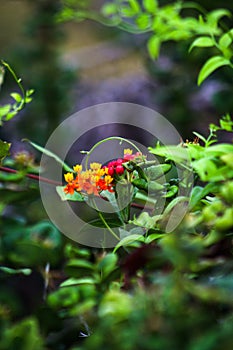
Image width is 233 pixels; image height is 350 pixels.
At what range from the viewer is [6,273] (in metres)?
0.61

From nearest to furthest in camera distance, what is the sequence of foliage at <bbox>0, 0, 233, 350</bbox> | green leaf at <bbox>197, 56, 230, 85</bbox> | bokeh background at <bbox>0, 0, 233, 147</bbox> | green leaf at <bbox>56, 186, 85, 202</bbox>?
foliage at <bbox>0, 0, 233, 350</bbox> < green leaf at <bbox>56, 186, 85, 202</bbox> < green leaf at <bbox>197, 56, 230, 85</bbox> < bokeh background at <bbox>0, 0, 233, 147</bbox>

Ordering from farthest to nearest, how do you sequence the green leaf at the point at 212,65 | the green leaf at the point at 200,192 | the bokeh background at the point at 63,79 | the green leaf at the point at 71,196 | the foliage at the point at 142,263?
the bokeh background at the point at 63,79
the green leaf at the point at 212,65
the green leaf at the point at 71,196
the green leaf at the point at 200,192
the foliage at the point at 142,263

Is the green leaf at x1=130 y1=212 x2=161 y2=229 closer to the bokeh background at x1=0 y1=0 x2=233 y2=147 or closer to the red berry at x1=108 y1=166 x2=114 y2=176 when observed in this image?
the red berry at x1=108 y1=166 x2=114 y2=176

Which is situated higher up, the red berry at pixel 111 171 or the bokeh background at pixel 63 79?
the red berry at pixel 111 171

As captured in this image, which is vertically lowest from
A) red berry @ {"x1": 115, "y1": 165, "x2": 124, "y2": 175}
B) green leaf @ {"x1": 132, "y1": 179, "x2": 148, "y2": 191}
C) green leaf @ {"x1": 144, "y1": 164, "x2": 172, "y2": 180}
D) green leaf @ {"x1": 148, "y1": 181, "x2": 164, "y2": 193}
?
green leaf @ {"x1": 148, "y1": 181, "x2": 164, "y2": 193}

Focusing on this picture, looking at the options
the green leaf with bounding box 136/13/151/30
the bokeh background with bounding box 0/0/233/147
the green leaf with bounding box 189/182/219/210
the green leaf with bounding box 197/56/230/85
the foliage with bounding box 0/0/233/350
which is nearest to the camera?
the foliage with bounding box 0/0/233/350

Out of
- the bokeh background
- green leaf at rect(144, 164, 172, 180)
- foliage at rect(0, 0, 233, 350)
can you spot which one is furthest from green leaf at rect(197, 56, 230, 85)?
the bokeh background

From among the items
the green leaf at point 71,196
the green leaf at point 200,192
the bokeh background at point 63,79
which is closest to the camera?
the green leaf at point 200,192

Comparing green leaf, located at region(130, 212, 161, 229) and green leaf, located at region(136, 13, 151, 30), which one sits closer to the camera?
green leaf, located at region(130, 212, 161, 229)

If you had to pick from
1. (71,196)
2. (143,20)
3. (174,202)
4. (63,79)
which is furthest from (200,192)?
(63,79)

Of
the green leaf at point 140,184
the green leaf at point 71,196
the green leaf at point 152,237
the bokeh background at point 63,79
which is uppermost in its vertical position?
the green leaf at point 140,184

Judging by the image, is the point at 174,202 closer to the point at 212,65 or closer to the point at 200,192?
the point at 200,192

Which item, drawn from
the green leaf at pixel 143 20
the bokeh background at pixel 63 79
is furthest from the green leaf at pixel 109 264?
the bokeh background at pixel 63 79

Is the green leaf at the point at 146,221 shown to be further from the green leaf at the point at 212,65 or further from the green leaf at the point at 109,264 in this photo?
the green leaf at the point at 212,65
